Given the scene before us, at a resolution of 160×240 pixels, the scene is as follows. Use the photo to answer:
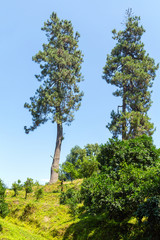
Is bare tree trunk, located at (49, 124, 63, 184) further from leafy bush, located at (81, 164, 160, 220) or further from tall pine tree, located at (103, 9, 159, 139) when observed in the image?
leafy bush, located at (81, 164, 160, 220)

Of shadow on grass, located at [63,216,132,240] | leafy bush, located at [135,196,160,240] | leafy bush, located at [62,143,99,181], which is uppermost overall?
leafy bush, located at [62,143,99,181]

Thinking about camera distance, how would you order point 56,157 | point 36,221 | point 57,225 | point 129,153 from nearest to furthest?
point 129,153, point 57,225, point 36,221, point 56,157

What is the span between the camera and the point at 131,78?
1107 inches

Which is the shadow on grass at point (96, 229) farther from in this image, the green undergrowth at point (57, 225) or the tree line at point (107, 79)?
the tree line at point (107, 79)

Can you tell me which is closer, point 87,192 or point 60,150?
point 87,192

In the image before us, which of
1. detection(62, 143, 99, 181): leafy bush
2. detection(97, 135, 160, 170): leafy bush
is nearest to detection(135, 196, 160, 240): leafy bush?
detection(97, 135, 160, 170): leafy bush

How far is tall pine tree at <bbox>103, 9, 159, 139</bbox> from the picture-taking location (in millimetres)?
25797

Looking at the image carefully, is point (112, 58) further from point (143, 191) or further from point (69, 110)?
point (143, 191)

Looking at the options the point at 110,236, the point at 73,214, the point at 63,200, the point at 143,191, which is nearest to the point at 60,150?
the point at 63,200

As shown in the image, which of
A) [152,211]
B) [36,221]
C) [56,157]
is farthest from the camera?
[56,157]

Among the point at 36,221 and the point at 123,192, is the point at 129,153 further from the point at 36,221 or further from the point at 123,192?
the point at 36,221

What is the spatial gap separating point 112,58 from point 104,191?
25.5 m

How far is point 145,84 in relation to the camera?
2836 centimetres

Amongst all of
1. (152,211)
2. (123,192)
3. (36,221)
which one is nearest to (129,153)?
→ (123,192)
